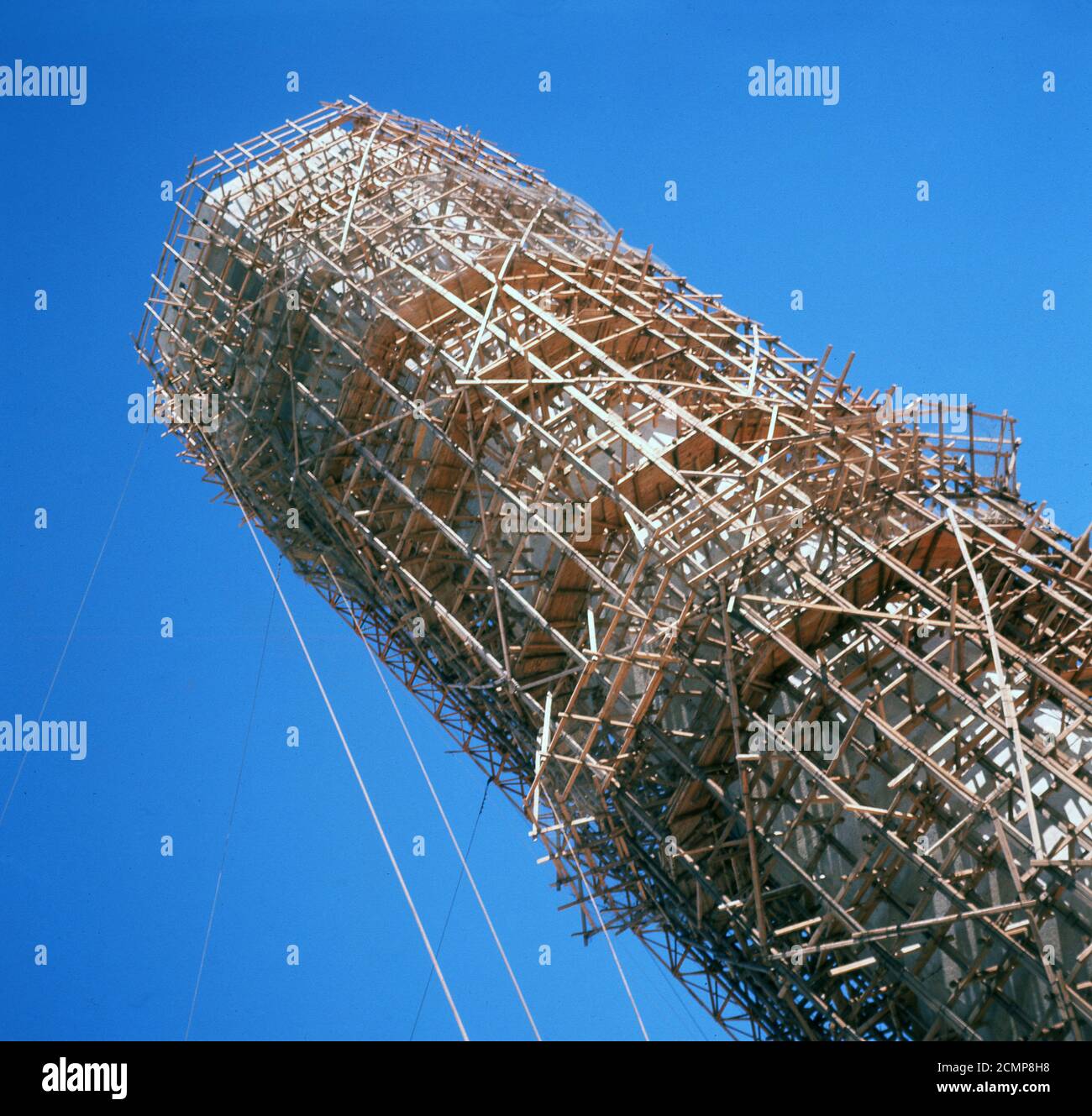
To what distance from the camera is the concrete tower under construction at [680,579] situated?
21.5 metres

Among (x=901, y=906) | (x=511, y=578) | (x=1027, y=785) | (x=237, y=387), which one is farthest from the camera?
(x=237, y=387)

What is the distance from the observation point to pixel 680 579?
23.4 m

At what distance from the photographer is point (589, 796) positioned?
25.0 meters

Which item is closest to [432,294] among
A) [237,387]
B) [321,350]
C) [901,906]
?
[321,350]

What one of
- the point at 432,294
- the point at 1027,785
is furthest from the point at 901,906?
the point at 432,294

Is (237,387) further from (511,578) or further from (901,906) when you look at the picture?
(901,906)

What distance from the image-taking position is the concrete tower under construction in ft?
70.4

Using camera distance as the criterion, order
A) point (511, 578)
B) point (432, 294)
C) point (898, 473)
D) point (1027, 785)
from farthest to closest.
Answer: point (432, 294) < point (511, 578) < point (898, 473) < point (1027, 785)
